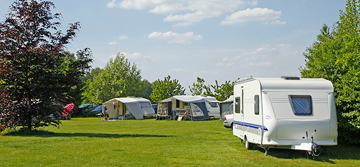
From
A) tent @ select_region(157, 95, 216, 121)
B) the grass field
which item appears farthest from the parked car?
tent @ select_region(157, 95, 216, 121)

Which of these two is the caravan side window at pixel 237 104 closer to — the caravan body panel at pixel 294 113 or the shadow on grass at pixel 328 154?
the shadow on grass at pixel 328 154

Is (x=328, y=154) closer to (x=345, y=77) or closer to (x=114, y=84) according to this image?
(x=345, y=77)

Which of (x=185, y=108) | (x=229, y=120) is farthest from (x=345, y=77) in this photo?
(x=185, y=108)

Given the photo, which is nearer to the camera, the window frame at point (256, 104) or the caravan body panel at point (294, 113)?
the caravan body panel at point (294, 113)

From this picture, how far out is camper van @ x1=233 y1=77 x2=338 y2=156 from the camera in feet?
27.9

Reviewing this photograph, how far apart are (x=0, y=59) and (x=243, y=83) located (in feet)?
34.3

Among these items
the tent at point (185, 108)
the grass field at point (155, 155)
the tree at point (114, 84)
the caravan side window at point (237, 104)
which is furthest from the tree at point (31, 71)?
the tree at point (114, 84)

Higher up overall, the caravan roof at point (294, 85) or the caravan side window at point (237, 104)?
the caravan roof at point (294, 85)

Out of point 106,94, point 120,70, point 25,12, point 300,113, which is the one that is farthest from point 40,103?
point 120,70

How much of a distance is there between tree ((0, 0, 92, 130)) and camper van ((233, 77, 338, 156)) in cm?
943

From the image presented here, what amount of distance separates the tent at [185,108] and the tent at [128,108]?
2.57 m

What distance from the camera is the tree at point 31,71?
14.2m

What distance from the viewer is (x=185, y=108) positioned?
2945 centimetres

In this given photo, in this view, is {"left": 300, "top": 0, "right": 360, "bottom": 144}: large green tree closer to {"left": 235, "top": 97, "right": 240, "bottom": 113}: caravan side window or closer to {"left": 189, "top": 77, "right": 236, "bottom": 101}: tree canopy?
{"left": 235, "top": 97, "right": 240, "bottom": 113}: caravan side window
